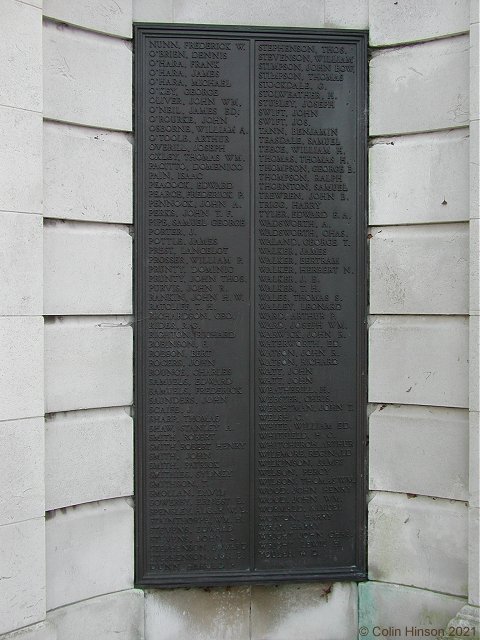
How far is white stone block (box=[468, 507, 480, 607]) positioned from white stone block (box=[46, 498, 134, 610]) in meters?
2.85

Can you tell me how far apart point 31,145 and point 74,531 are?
3140 mm

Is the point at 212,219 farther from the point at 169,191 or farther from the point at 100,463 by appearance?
the point at 100,463

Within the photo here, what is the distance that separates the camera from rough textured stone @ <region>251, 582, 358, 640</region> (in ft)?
20.7

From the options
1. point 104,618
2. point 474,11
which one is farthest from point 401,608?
point 474,11

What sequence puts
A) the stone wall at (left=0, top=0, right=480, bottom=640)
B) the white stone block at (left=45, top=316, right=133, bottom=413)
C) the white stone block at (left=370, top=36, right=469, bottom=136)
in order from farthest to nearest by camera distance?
the white stone block at (left=370, top=36, right=469, bottom=136), the white stone block at (left=45, top=316, right=133, bottom=413), the stone wall at (left=0, top=0, right=480, bottom=640)

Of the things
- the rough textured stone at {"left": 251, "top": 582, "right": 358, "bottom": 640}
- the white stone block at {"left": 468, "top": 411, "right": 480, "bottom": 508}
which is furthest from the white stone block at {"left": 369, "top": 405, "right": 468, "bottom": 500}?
the rough textured stone at {"left": 251, "top": 582, "right": 358, "bottom": 640}

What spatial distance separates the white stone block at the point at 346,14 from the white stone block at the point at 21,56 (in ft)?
8.30

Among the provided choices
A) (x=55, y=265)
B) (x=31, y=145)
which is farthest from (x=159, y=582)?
(x=31, y=145)

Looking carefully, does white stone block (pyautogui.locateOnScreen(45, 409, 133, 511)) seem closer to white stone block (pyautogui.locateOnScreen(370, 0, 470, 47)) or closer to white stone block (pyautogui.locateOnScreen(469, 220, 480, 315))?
white stone block (pyautogui.locateOnScreen(469, 220, 480, 315))

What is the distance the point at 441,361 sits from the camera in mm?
6102

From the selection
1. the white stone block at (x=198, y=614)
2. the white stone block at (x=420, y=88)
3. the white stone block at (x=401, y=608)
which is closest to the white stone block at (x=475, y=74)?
the white stone block at (x=420, y=88)

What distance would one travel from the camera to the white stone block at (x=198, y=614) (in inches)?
244

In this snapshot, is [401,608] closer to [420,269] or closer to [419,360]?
[419,360]

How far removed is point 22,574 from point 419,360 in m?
3.68
